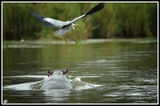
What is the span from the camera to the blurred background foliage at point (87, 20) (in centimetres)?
3247

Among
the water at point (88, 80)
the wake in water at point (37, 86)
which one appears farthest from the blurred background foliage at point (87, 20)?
the wake in water at point (37, 86)

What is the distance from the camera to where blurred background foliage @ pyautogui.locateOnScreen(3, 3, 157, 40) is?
32469 millimetres

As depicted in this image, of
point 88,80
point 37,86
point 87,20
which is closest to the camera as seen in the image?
point 37,86

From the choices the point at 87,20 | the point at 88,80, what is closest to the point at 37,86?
the point at 88,80

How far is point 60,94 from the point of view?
9.60 meters

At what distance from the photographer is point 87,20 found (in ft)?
117

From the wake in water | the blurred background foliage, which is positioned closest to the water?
the wake in water

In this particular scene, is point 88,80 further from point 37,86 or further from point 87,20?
point 87,20

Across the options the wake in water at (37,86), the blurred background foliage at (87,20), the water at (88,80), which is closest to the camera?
the water at (88,80)

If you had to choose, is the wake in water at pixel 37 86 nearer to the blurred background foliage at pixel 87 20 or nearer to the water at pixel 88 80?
the water at pixel 88 80

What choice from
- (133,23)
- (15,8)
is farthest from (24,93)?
(133,23)

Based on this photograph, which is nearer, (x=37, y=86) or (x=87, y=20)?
(x=37, y=86)

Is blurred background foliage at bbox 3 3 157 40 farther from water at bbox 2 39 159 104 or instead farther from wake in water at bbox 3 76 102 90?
wake in water at bbox 3 76 102 90

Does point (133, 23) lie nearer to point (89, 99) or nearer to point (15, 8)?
point (15, 8)
